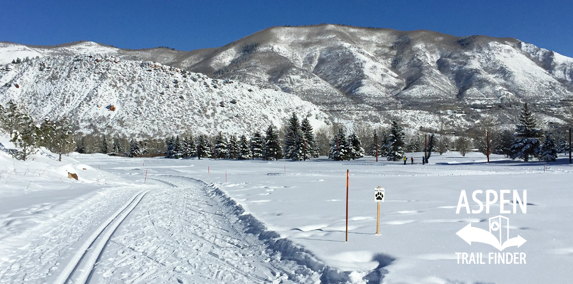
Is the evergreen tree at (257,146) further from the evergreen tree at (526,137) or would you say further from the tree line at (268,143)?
the evergreen tree at (526,137)

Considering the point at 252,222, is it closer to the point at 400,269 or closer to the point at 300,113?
the point at 400,269

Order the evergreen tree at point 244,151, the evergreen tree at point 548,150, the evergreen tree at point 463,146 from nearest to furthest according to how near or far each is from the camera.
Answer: the evergreen tree at point 548,150 → the evergreen tree at point 463,146 → the evergreen tree at point 244,151

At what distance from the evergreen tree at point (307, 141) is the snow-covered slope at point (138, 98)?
2440 inches

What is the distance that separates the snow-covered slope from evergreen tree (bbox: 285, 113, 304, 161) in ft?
206

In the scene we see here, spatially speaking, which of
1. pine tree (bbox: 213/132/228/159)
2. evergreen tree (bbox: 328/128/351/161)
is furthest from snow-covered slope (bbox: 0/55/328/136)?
evergreen tree (bbox: 328/128/351/161)

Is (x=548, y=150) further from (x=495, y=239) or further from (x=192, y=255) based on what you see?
(x=192, y=255)

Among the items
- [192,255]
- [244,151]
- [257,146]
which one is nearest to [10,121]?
[192,255]

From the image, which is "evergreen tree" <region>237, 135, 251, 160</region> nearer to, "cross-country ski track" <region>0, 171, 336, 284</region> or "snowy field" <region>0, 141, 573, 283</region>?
"snowy field" <region>0, 141, 573, 283</region>

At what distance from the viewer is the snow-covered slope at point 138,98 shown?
134125 millimetres

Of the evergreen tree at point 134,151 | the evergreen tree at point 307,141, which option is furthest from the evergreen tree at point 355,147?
the evergreen tree at point 134,151

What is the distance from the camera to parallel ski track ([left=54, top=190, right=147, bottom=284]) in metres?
5.36

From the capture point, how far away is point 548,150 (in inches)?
1789

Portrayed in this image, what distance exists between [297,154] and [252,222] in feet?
193

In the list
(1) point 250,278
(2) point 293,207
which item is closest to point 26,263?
(1) point 250,278
